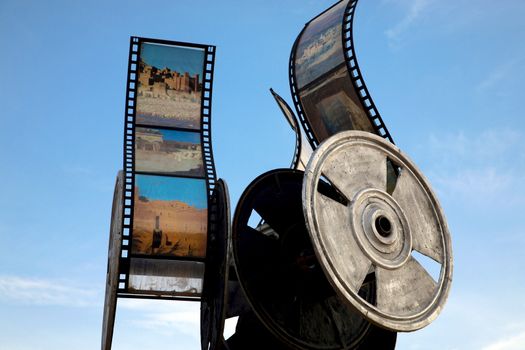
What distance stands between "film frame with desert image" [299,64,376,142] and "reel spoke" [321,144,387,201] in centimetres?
371

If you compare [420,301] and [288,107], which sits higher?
[288,107]

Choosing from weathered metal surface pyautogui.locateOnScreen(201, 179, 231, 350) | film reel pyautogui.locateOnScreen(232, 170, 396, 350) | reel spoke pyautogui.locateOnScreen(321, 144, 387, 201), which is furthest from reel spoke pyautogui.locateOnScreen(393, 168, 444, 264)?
weathered metal surface pyautogui.locateOnScreen(201, 179, 231, 350)

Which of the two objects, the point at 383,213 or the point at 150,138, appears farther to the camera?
the point at 150,138

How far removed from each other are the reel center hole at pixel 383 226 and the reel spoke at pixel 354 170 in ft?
2.25

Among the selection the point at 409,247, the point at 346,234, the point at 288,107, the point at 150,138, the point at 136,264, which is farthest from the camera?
the point at 288,107

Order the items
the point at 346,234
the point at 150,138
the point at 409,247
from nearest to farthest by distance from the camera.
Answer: the point at 346,234 → the point at 409,247 → the point at 150,138

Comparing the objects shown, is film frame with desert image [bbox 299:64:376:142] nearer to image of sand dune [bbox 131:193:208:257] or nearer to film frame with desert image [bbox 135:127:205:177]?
film frame with desert image [bbox 135:127:205:177]

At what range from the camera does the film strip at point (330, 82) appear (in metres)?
19.8

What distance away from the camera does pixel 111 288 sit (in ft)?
53.0

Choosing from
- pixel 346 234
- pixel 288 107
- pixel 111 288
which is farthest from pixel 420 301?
pixel 288 107

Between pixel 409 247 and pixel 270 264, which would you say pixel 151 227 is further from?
pixel 409 247

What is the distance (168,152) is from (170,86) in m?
1.97

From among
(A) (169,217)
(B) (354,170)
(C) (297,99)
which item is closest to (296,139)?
(C) (297,99)

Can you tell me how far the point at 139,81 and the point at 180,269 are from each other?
5.14m
